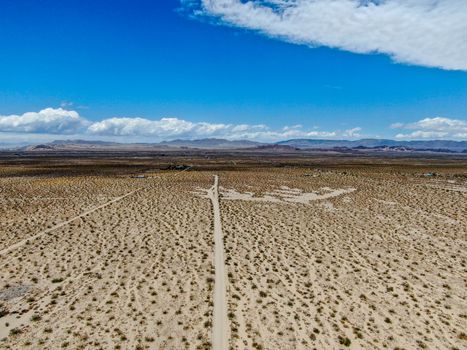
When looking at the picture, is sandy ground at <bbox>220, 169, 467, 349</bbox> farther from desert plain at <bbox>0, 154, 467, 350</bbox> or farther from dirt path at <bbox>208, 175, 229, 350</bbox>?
dirt path at <bbox>208, 175, 229, 350</bbox>

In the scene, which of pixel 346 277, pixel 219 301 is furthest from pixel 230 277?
pixel 346 277

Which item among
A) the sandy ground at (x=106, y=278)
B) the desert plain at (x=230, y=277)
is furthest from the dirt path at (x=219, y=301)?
the sandy ground at (x=106, y=278)

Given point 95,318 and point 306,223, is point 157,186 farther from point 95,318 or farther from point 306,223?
point 95,318

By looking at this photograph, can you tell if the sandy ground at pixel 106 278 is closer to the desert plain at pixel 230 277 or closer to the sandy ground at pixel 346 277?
the desert plain at pixel 230 277

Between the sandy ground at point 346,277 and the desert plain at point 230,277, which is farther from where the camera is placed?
the sandy ground at point 346,277

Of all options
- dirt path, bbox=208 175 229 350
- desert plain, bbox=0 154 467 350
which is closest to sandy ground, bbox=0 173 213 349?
desert plain, bbox=0 154 467 350

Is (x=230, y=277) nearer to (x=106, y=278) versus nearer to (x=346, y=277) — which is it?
(x=346, y=277)

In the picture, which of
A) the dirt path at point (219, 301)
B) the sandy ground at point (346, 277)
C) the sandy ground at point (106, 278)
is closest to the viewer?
the dirt path at point (219, 301)

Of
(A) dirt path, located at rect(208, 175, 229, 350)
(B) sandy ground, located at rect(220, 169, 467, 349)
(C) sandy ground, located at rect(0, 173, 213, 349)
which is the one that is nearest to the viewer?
(A) dirt path, located at rect(208, 175, 229, 350)

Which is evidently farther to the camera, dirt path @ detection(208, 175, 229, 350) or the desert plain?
the desert plain
